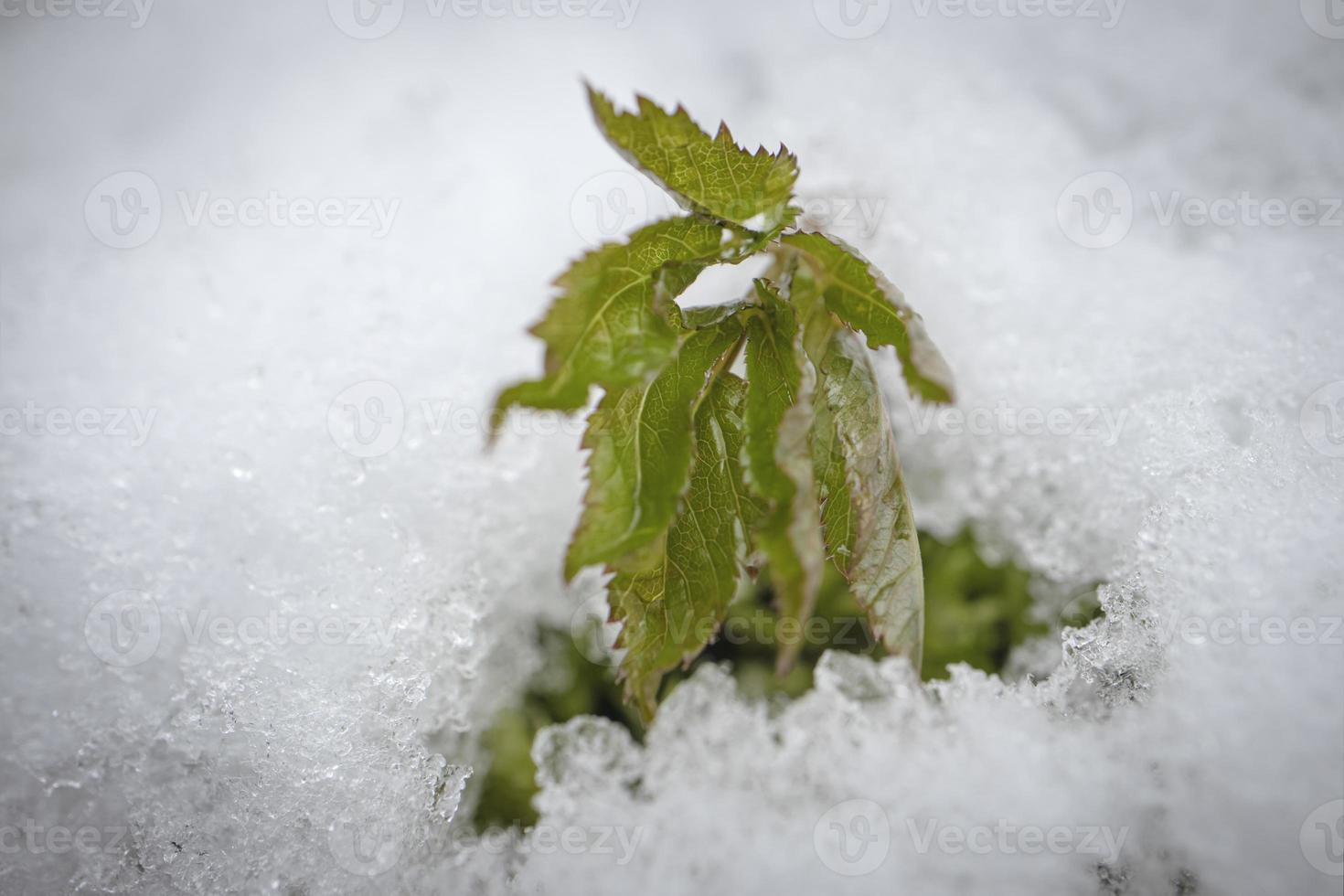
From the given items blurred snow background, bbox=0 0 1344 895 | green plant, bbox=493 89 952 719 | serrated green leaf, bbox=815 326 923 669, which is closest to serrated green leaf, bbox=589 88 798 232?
green plant, bbox=493 89 952 719

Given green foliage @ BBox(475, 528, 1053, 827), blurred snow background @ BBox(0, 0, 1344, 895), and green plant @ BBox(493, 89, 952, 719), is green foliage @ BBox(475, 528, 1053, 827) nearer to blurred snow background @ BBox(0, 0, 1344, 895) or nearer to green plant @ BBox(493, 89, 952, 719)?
blurred snow background @ BBox(0, 0, 1344, 895)

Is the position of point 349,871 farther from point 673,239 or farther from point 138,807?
point 673,239

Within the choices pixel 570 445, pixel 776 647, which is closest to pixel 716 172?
pixel 570 445

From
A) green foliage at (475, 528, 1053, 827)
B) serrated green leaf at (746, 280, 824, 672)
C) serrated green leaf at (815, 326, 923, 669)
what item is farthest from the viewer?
green foliage at (475, 528, 1053, 827)

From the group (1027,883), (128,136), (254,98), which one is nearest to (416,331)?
(254,98)

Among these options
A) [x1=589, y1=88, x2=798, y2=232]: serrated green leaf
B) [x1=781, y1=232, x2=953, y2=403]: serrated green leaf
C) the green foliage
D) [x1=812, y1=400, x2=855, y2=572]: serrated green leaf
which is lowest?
the green foliage

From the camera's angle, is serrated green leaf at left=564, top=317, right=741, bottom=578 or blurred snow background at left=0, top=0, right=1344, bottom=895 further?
blurred snow background at left=0, top=0, right=1344, bottom=895

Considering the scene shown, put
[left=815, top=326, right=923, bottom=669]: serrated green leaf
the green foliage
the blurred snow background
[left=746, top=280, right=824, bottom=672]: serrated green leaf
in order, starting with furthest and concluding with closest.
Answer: the green foliage → the blurred snow background → [left=815, top=326, right=923, bottom=669]: serrated green leaf → [left=746, top=280, right=824, bottom=672]: serrated green leaf

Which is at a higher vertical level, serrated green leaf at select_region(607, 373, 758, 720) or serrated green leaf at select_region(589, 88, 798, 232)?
serrated green leaf at select_region(589, 88, 798, 232)
